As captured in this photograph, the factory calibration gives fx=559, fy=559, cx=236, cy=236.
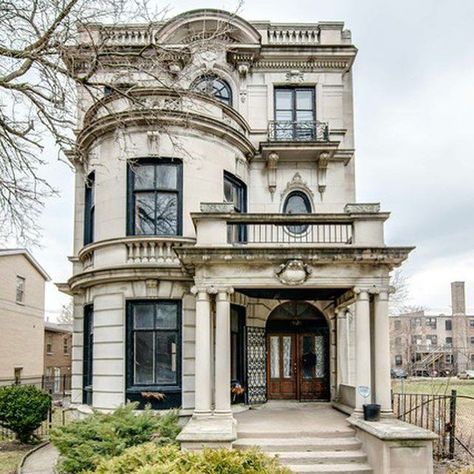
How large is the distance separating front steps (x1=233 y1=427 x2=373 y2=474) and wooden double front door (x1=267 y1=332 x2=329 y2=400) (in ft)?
15.5

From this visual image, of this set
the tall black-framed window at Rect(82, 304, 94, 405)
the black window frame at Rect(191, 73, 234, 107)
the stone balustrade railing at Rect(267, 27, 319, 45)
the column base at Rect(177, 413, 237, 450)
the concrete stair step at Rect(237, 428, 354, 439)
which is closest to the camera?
the column base at Rect(177, 413, 237, 450)

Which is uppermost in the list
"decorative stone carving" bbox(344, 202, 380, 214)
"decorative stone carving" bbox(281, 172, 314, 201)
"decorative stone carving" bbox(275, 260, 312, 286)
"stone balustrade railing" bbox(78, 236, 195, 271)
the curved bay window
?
"decorative stone carving" bbox(281, 172, 314, 201)

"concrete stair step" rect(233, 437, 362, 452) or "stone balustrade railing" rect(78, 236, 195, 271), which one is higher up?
"stone balustrade railing" rect(78, 236, 195, 271)

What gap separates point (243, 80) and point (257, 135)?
1.84 metres

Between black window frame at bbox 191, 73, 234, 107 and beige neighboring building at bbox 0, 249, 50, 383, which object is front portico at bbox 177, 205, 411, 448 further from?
beige neighboring building at bbox 0, 249, 50, 383

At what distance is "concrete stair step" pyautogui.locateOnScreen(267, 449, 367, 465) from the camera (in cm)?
1086

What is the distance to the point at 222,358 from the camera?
1190 cm

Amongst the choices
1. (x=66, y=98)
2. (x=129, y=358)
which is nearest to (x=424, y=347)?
(x=129, y=358)

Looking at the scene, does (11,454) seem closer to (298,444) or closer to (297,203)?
(298,444)

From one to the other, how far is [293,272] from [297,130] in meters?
6.77

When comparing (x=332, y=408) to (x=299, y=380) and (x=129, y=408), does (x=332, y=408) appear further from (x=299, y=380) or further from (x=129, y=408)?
(x=129, y=408)

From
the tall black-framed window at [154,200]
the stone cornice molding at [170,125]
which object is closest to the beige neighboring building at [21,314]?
the stone cornice molding at [170,125]

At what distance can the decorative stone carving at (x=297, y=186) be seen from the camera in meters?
17.2

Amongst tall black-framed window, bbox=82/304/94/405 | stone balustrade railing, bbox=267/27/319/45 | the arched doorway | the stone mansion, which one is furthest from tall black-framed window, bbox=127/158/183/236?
stone balustrade railing, bbox=267/27/319/45
